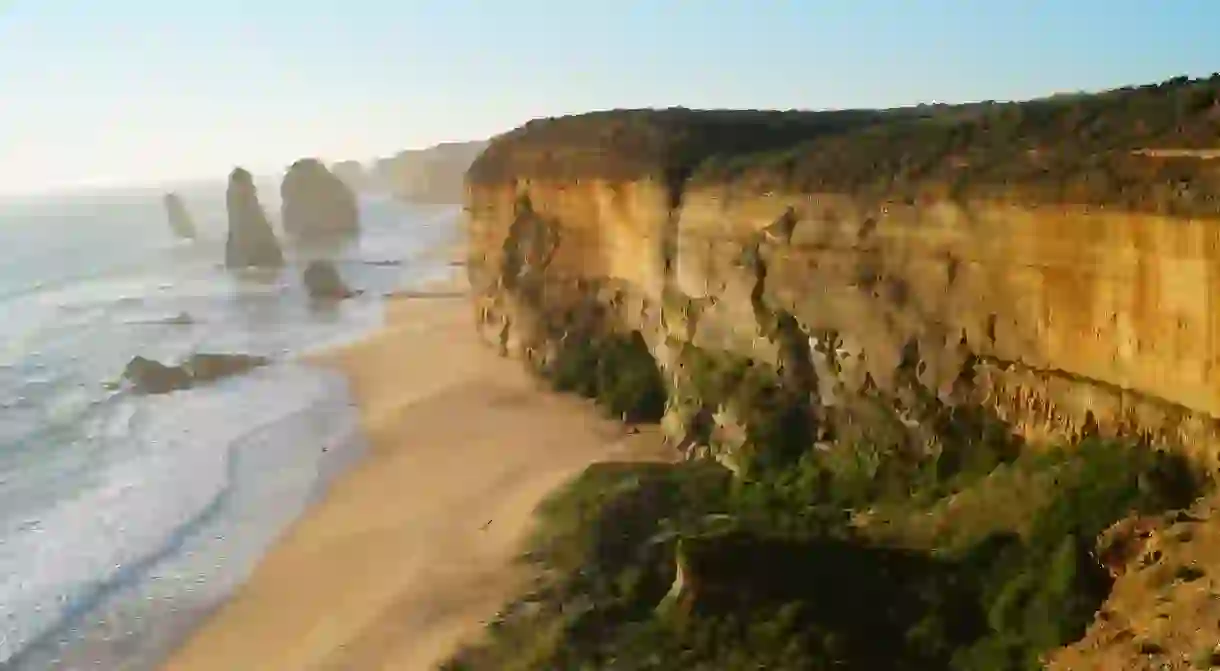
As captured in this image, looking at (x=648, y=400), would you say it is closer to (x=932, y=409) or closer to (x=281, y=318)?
(x=932, y=409)

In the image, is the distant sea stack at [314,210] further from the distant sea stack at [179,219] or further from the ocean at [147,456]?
the ocean at [147,456]

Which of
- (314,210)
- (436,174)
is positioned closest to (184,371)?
(314,210)

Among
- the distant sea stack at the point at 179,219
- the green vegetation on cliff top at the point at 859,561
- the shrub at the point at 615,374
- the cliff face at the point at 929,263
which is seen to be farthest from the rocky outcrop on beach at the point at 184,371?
the distant sea stack at the point at 179,219

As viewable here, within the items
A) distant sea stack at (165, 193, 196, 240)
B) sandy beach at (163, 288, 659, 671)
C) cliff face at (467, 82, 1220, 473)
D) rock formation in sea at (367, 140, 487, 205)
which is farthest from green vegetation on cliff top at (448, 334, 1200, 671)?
rock formation in sea at (367, 140, 487, 205)

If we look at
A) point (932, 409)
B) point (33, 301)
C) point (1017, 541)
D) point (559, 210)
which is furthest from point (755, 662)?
point (33, 301)

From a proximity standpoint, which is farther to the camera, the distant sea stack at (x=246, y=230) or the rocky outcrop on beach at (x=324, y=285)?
the distant sea stack at (x=246, y=230)

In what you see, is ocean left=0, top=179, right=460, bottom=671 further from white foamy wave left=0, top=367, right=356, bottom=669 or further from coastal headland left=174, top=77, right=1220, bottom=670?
coastal headland left=174, top=77, right=1220, bottom=670

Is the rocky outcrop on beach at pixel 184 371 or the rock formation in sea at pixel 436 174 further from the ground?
the rock formation in sea at pixel 436 174
